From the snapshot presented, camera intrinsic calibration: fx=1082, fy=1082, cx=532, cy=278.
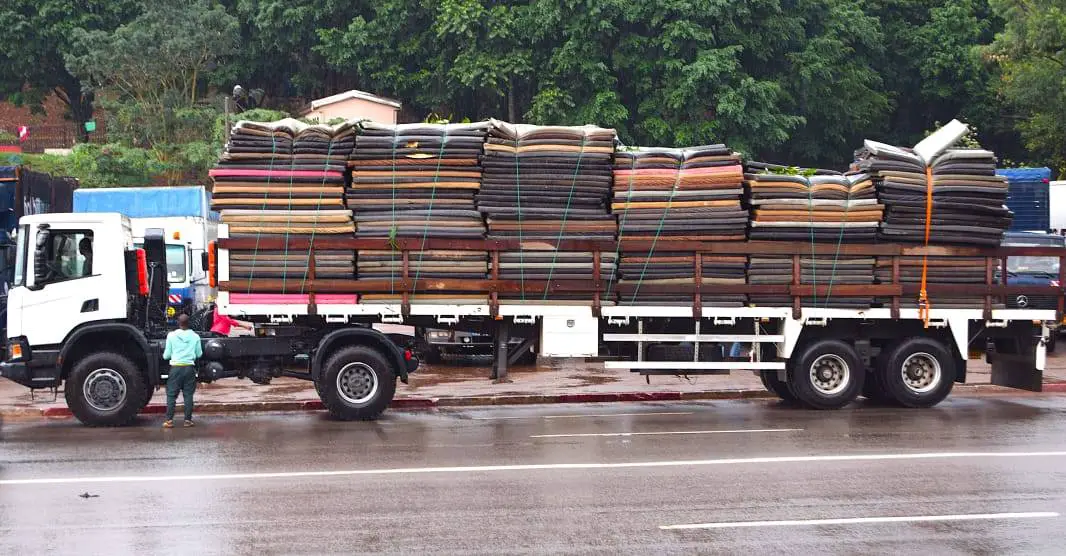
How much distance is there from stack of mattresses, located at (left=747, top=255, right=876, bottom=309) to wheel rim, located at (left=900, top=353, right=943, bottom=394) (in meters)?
1.12

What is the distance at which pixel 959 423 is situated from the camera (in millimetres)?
14000

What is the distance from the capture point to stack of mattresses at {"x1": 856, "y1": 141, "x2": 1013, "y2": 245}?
597 inches

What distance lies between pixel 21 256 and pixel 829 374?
11.1 m

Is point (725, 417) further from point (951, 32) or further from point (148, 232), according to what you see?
point (951, 32)

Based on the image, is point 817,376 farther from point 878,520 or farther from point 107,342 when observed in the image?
point 107,342

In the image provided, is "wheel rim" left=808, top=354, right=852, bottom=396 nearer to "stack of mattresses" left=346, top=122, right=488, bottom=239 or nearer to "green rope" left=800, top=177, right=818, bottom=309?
"green rope" left=800, top=177, right=818, bottom=309

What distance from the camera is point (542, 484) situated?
10070 mm

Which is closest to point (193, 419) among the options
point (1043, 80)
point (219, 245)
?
point (219, 245)

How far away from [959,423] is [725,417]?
2998mm

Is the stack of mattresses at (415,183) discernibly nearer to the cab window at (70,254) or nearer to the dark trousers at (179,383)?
the dark trousers at (179,383)

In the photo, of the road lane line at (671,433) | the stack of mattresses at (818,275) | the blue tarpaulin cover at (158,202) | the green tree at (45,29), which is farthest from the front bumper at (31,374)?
the green tree at (45,29)

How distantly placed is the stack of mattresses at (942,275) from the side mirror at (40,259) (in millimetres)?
11256

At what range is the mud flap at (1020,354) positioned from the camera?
15.7 meters

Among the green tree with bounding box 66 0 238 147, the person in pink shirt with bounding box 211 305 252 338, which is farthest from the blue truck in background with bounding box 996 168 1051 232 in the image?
the green tree with bounding box 66 0 238 147
